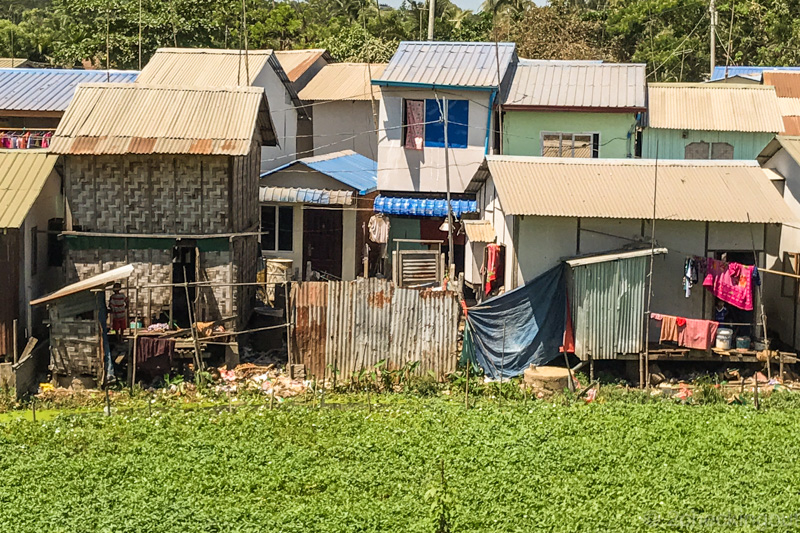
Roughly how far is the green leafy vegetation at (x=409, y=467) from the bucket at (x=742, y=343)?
1795 millimetres

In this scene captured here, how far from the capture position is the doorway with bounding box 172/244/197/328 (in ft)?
62.0

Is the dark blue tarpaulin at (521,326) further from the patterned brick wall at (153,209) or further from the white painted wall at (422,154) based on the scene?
the white painted wall at (422,154)

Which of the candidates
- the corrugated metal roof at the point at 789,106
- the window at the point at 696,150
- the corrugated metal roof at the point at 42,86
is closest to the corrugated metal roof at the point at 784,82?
the corrugated metal roof at the point at 789,106

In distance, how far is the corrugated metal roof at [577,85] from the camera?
24297mm

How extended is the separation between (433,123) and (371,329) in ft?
28.1

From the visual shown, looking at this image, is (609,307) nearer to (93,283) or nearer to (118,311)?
(118,311)

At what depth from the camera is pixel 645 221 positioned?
60.6 ft

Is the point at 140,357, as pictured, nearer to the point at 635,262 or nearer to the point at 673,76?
the point at 635,262

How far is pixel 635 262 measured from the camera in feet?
58.3

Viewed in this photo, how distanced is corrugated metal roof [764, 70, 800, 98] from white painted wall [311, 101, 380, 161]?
11.4m

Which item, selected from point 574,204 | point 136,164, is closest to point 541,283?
point 574,204

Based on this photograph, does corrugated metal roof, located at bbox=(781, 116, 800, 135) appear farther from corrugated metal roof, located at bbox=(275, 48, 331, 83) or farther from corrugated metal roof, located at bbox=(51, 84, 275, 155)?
corrugated metal roof, located at bbox=(275, 48, 331, 83)

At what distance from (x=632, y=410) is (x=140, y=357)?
26.7 ft

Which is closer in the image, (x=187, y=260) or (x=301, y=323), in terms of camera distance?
(x=301, y=323)
